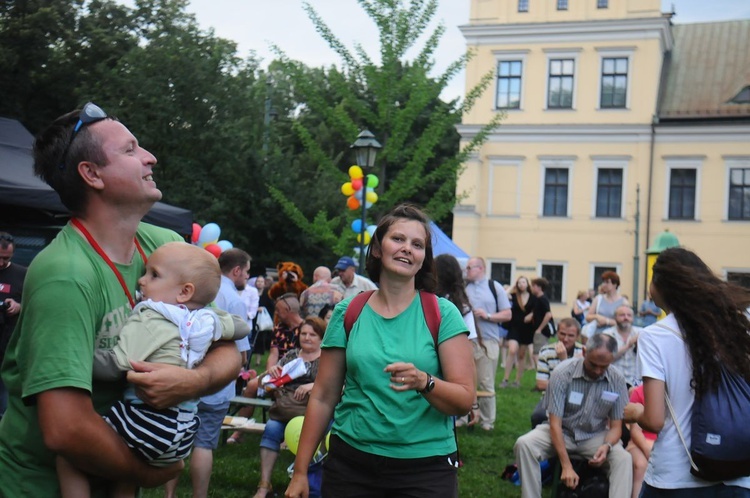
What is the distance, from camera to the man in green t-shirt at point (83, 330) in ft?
6.81

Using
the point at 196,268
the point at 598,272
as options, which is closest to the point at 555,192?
the point at 598,272

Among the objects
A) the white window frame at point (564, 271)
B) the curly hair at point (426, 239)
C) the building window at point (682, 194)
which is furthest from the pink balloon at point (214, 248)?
the building window at point (682, 194)

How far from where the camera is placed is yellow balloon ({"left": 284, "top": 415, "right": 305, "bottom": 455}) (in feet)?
23.3

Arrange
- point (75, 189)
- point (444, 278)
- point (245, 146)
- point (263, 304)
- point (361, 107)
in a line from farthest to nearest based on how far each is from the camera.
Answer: point (245, 146), point (361, 107), point (263, 304), point (444, 278), point (75, 189)

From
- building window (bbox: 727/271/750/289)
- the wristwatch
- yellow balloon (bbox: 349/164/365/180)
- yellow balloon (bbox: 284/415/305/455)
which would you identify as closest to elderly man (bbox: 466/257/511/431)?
yellow balloon (bbox: 284/415/305/455)

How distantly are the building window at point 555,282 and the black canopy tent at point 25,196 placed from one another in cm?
2649

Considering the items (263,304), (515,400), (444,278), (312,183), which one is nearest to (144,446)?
(444,278)

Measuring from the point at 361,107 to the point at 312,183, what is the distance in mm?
9412

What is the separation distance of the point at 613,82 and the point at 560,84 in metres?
2.24

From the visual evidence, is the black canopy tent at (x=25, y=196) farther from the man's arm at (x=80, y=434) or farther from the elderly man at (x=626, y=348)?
the man's arm at (x=80, y=434)

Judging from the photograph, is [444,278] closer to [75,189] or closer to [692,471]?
[692,471]

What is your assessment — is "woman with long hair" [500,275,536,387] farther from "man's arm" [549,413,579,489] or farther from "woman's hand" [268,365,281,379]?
"man's arm" [549,413,579,489]

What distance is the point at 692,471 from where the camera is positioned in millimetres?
3574

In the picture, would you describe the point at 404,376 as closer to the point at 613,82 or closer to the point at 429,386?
the point at 429,386
